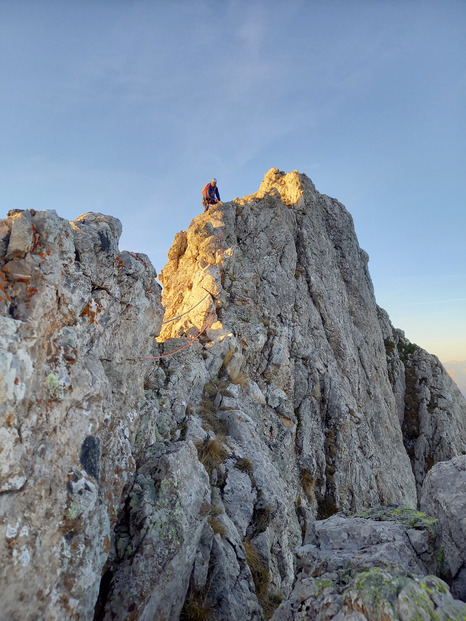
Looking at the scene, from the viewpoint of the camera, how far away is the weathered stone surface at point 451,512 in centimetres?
677

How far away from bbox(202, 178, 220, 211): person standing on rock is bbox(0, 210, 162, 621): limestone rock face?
20202mm

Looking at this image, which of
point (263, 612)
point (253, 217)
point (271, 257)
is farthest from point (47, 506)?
point (253, 217)

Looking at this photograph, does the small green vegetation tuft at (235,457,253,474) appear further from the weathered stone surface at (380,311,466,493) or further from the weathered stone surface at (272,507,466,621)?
the weathered stone surface at (380,311,466,493)

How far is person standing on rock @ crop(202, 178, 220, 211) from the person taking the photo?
28.3 m

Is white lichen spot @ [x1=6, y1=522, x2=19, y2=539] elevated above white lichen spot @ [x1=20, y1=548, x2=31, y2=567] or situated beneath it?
elevated above

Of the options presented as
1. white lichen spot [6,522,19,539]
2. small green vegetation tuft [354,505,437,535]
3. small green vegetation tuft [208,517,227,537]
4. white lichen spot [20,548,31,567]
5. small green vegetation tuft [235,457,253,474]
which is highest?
white lichen spot [6,522,19,539]

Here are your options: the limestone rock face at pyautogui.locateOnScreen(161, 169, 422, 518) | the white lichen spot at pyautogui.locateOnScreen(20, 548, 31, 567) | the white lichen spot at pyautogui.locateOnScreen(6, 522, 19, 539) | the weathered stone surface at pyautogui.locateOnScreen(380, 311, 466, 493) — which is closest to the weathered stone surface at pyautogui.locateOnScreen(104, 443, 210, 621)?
the white lichen spot at pyautogui.locateOnScreen(20, 548, 31, 567)

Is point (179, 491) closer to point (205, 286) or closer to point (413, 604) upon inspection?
point (413, 604)

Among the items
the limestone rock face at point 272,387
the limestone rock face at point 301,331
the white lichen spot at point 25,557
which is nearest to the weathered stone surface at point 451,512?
the limestone rock face at point 272,387

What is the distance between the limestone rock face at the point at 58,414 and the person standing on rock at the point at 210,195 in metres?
20.2

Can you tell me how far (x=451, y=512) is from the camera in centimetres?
734

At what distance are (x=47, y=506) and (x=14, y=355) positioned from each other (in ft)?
8.38

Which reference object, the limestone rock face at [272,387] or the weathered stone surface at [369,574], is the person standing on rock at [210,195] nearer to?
the limestone rock face at [272,387]

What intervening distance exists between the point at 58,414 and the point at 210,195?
81.1 feet
